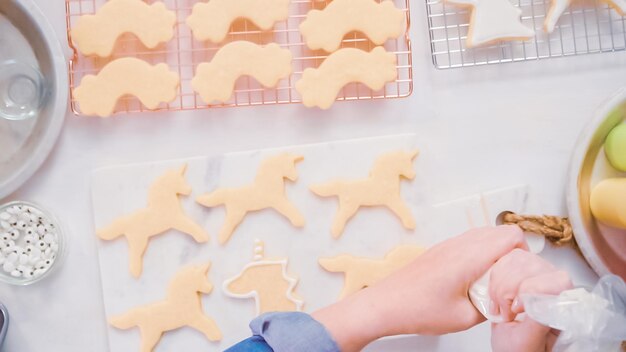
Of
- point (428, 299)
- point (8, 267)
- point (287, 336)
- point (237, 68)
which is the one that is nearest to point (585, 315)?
point (428, 299)

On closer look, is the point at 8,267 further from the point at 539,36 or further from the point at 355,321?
the point at 539,36

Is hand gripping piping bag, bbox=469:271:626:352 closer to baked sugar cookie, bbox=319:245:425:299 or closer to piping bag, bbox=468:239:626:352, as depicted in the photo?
piping bag, bbox=468:239:626:352

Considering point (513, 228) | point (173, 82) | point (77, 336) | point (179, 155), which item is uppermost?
point (173, 82)

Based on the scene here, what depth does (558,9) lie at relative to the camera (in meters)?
0.99

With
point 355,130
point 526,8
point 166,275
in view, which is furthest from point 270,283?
point 526,8

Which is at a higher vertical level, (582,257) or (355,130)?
(355,130)

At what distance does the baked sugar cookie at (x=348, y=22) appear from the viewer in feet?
3.21

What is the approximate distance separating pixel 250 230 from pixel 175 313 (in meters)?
0.17

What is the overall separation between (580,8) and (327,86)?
0.42 metres

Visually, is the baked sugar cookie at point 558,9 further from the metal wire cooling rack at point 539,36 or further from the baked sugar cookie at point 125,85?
the baked sugar cookie at point 125,85

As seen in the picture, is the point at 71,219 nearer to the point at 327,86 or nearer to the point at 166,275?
the point at 166,275

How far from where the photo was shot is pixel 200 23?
38.2 inches

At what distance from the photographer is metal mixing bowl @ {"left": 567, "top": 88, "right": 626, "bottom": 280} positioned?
96 centimetres

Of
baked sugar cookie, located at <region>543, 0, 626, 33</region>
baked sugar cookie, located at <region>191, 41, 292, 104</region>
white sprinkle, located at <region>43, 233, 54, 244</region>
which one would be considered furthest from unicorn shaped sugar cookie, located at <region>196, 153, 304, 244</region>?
baked sugar cookie, located at <region>543, 0, 626, 33</region>
